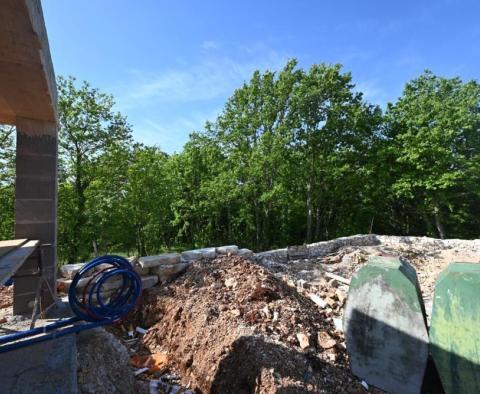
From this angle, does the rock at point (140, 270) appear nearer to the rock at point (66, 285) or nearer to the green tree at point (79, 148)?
the rock at point (66, 285)

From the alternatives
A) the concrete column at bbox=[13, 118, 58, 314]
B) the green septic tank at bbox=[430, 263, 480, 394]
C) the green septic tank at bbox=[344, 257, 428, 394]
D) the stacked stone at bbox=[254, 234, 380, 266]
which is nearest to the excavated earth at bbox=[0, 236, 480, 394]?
the green septic tank at bbox=[344, 257, 428, 394]

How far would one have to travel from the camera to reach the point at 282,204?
17.9 meters

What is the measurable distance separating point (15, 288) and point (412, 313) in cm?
454

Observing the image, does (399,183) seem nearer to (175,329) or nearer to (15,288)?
(175,329)

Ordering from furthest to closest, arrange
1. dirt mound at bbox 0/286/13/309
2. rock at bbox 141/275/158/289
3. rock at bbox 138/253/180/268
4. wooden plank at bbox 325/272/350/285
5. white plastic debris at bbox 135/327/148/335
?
wooden plank at bbox 325/272/350/285 < rock at bbox 138/253/180/268 < rock at bbox 141/275/158/289 < dirt mound at bbox 0/286/13/309 < white plastic debris at bbox 135/327/148/335

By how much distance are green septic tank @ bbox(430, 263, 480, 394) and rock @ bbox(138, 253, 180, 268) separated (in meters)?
4.05

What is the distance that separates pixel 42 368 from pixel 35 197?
249cm

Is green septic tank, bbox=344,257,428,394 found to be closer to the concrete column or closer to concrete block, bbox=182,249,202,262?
concrete block, bbox=182,249,202,262

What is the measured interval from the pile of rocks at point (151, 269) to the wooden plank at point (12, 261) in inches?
61.8

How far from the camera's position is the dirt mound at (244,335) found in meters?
2.87

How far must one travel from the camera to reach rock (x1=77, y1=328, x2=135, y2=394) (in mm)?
2354

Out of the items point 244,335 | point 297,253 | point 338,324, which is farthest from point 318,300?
point 297,253

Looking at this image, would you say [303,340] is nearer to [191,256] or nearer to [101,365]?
[101,365]

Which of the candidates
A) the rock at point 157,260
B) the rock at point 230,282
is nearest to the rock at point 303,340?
the rock at point 230,282
